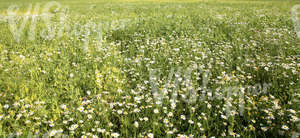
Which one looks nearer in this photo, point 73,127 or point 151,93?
point 73,127

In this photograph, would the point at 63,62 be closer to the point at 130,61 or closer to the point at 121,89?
the point at 130,61

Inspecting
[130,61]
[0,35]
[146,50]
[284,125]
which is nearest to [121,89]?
[130,61]

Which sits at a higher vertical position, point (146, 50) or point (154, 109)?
point (146, 50)

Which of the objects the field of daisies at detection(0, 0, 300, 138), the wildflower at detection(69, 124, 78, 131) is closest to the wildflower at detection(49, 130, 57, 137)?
the field of daisies at detection(0, 0, 300, 138)

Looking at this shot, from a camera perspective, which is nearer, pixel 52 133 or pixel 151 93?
pixel 52 133

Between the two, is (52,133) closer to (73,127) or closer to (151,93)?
(73,127)

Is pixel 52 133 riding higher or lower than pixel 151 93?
lower

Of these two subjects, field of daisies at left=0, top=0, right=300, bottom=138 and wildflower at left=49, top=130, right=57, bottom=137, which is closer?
wildflower at left=49, top=130, right=57, bottom=137

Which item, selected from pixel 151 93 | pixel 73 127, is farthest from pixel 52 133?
pixel 151 93

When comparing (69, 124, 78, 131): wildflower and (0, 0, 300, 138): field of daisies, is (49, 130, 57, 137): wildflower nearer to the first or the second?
(0, 0, 300, 138): field of daisies

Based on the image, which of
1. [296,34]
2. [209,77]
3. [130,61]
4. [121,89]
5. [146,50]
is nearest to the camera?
[121,89]

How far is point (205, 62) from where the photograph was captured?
15.7 feet

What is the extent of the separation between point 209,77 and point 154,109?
1.56 m

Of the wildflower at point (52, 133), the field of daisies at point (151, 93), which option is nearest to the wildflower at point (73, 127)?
the field of daisies at point (151, 93)
